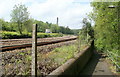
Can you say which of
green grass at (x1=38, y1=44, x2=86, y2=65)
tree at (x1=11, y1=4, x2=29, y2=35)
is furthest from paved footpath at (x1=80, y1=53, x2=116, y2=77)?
tree at (x1=11, y1=4, x2=29, y2=35)

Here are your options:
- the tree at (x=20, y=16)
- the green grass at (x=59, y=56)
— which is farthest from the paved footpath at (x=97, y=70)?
the tree at (x=20, y=16)

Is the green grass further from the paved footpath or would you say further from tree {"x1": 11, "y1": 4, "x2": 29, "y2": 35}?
tree {"x1": 11, "y1": 4, "x2": 29, "y2": 35}

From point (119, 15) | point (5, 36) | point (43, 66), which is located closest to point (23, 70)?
point (43, 66)

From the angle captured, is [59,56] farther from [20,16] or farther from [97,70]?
[20,16]

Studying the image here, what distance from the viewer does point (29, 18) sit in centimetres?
3884

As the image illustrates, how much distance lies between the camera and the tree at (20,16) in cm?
3694

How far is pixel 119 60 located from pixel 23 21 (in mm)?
33968

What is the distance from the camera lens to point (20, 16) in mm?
37219

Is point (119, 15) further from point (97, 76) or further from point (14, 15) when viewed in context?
point (14, 15)

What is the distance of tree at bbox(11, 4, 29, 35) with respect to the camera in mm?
36938

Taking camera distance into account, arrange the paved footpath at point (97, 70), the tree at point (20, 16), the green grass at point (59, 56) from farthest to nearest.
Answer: the tree at point (20, 16) < the paved footpath at point (97, 70) < the green grass at point (59, 56)

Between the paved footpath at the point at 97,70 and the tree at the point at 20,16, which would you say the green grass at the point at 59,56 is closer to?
the paved footpath at the point at 97,70

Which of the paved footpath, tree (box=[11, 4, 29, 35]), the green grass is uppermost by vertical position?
tree (box=[11, 4, 29, 35])

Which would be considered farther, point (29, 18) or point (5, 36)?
point (29, 18)
